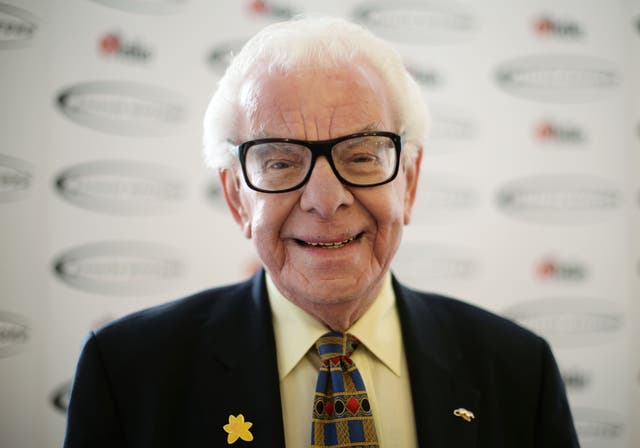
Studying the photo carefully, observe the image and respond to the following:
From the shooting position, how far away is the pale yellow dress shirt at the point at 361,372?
99cm

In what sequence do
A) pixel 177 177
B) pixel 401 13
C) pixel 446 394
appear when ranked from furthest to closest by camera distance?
pixel 401 13
pixel 177 177
pixel 446 394

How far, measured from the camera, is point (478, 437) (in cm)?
103

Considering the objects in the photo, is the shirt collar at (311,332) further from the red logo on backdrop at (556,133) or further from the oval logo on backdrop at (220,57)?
the red logo on backdrop at (556,133)

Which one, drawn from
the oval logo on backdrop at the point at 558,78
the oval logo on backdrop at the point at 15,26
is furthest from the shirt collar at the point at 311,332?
the oval logo on backdrop at the point at 558,78

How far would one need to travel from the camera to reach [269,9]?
202cm

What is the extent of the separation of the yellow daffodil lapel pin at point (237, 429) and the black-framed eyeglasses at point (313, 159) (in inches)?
22.3

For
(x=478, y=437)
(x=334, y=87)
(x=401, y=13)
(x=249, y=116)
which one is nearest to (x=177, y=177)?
(x=249, y=116)

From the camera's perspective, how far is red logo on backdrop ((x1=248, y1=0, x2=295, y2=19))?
→ 201 cm

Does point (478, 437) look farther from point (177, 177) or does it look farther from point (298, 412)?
point (177, 177)

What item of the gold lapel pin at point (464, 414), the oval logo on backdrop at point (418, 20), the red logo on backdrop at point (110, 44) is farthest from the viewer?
the oval logo on backdrop at point (418, 20)

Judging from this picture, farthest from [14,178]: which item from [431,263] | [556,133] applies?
[556,133]

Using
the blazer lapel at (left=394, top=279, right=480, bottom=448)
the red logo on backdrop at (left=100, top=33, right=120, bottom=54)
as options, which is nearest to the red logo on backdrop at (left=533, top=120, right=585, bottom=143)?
the blazer lapel at (left=394, top=279, right=480, bottom=448)

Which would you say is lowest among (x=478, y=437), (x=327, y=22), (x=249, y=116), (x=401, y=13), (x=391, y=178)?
(x=478, y=437)

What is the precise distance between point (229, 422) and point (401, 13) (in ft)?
7.08
